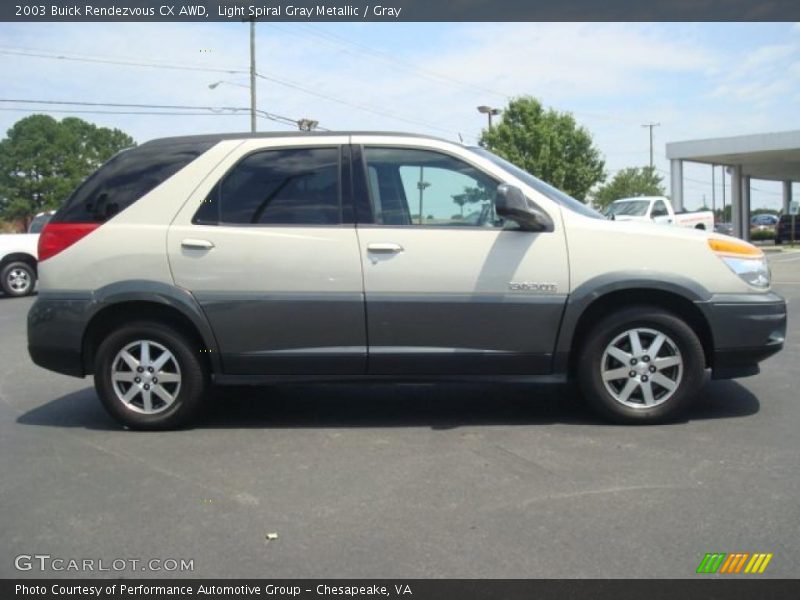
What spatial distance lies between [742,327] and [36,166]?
2884 inches

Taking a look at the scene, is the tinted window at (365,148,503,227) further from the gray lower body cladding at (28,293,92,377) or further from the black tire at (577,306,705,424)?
the gray lower body cladding at (28,293,92,377)

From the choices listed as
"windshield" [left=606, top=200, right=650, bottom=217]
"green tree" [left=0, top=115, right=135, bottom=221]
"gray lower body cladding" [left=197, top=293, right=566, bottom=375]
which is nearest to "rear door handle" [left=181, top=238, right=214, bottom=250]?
"gray lower body cladding" [left=197, top=293, right=566, bottom=375]

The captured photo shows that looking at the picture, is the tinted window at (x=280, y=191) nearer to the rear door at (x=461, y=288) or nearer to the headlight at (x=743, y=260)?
the rear door at (x=461, y=288)

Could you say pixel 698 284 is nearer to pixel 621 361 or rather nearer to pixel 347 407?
pixel 621 361

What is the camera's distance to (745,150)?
30.0 meters

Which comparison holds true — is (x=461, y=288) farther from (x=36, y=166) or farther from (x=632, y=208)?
(x=36, y=166)

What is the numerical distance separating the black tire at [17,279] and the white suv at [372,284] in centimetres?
1160

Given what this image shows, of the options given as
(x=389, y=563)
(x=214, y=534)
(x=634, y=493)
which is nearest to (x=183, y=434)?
(x=214, y=534)

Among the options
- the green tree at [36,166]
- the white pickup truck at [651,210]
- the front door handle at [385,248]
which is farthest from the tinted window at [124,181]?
the green tree at [36,166]

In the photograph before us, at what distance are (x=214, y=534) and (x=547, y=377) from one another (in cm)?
237

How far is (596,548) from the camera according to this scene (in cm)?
315

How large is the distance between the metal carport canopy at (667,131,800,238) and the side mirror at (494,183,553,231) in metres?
27.9

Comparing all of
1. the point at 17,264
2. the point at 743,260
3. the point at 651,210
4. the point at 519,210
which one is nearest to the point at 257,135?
the point at 519,210

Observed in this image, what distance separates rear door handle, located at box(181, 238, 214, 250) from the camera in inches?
190
